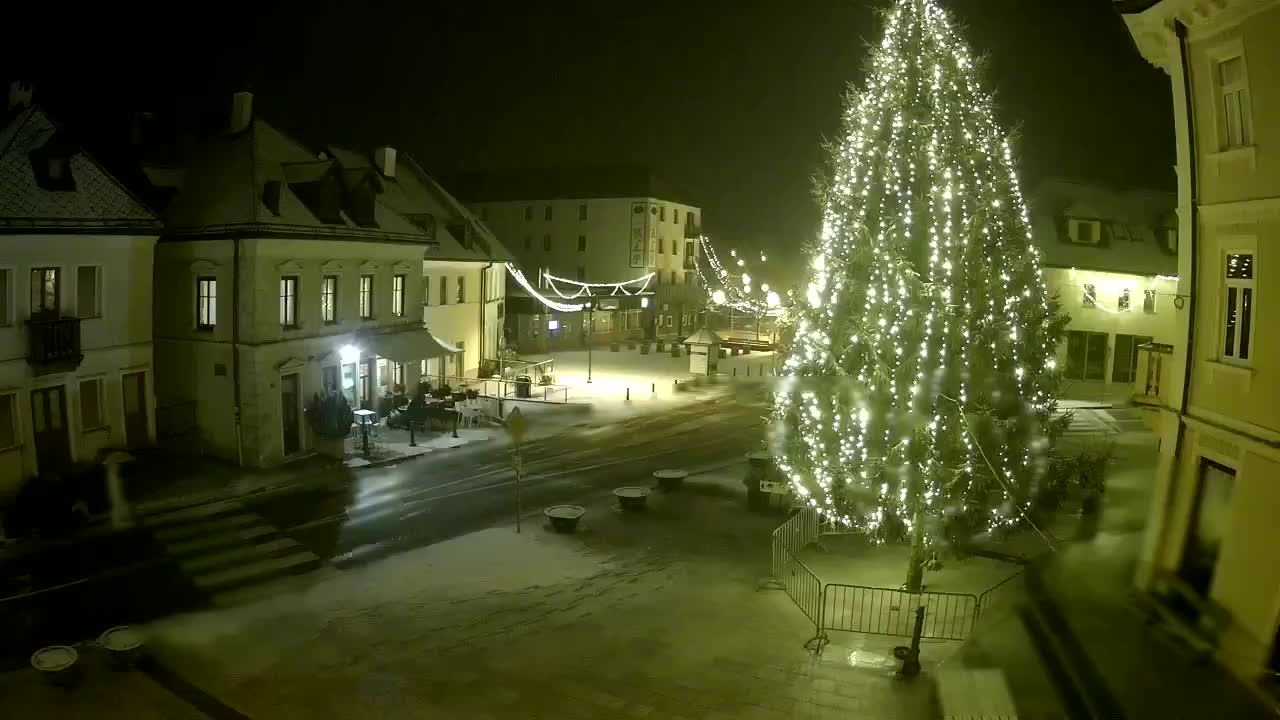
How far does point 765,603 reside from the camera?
14.3 meters

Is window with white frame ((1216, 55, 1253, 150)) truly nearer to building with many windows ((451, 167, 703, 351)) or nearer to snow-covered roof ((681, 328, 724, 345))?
snow-covered roof ((681, 328, 724, 345))

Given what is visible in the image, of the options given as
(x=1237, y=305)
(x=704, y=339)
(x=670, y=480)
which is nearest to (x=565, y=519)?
(x=670, y=480)

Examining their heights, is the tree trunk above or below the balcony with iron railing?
below

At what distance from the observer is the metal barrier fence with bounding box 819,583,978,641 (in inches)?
503

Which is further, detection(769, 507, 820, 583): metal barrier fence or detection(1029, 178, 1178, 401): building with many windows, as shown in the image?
detection(1029, 178, 1178, 401): building with many windows

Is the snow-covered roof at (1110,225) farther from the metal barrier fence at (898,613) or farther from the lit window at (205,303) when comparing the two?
the lit window at (205,303)

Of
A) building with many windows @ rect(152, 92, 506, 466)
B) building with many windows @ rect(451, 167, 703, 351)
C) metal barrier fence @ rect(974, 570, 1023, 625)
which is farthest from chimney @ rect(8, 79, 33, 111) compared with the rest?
building with many windows @ rect(451, 167, 703, 351)

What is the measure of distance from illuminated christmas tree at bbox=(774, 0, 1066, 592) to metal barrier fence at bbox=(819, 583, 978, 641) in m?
0.85

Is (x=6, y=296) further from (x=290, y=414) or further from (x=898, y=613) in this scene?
(x=898, y=613)

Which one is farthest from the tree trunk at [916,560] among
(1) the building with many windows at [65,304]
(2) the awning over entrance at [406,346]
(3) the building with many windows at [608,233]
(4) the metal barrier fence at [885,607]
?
(3) the building with many windows at [608,233]

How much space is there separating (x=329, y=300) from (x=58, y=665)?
56.2 feet

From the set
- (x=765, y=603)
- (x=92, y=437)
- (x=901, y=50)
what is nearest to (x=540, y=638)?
(x=765, y=603)

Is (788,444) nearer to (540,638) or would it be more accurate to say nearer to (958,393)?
(958,393)

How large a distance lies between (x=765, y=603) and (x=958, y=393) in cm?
459
